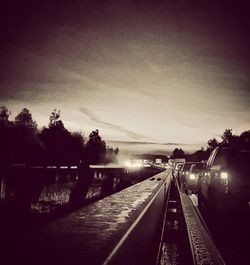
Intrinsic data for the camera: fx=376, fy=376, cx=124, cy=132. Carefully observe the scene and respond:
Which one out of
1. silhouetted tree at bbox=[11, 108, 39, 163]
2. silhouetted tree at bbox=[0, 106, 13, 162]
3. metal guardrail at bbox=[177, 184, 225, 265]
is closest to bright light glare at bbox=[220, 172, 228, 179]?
metal guardrail at bbox=[177, 184, 225, 265]

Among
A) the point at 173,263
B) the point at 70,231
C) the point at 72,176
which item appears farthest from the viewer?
the point at 72,176

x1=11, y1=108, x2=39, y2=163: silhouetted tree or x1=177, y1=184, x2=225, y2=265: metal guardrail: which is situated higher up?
x1=11, y1=108, x2=39, y2=163: silhouetted tree

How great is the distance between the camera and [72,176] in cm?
2653

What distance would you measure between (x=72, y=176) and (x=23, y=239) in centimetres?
1870

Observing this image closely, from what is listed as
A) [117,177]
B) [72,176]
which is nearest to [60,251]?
[72,176]

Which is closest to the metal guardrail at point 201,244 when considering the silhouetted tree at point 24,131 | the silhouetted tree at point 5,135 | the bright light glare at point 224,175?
the bright light glare at point 224,175

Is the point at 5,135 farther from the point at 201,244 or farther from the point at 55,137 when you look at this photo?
the point at 201,244

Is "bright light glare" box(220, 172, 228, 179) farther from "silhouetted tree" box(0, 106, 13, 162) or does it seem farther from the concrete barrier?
"silhouetted tree" box(0, 106, 13, 162)

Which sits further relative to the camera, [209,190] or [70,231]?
[209,190]

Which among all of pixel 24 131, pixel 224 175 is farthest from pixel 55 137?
pixel 224 175

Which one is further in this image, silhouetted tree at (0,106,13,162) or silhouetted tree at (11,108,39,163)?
silhouetted tree at (11,108,39,163)

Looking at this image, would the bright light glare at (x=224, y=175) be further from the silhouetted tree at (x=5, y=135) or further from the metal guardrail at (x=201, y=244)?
the silhouetted tree at (x=5, y=135)

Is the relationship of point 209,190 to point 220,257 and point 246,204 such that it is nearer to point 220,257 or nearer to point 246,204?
point 246,204

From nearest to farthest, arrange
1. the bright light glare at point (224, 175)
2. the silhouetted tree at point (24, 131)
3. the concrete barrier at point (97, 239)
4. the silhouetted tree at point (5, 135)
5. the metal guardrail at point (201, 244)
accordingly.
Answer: the metal guardrail at point (201, 244) → the concrete barrier at point (97, 239) → the bright light glare at point (224, 175) → the silhouetted tree at point (5, 135) → the silhouetted tree at point (24, 131)
